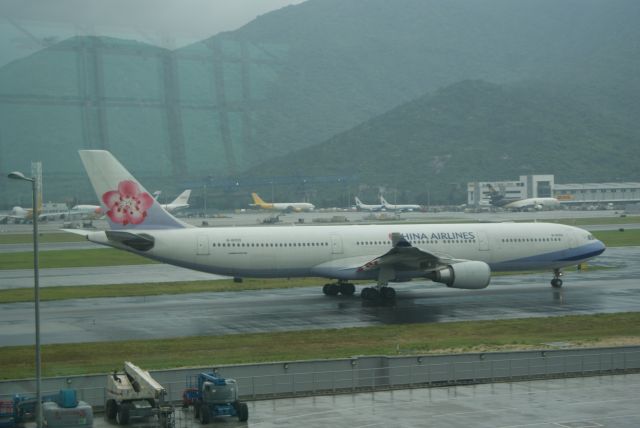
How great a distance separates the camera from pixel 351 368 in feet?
90.6

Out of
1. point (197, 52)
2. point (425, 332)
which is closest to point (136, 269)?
point (425, 332)

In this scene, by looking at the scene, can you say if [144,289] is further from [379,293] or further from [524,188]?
[524,188]

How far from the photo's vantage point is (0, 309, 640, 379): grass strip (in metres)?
31.1

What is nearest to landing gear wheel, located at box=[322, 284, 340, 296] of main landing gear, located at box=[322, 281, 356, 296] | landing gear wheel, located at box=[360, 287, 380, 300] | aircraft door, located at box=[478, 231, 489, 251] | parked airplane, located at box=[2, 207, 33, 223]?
main landing gear, located at box=[322, 281, 356, 296]

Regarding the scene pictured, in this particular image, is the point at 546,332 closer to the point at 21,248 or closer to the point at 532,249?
the point at 532,249

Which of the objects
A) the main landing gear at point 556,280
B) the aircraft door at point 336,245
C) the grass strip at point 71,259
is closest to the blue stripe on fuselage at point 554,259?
the main landing gear at point 556,280

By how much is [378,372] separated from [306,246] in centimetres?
1937

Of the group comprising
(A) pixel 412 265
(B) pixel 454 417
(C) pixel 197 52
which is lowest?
(B) pixel 454 417

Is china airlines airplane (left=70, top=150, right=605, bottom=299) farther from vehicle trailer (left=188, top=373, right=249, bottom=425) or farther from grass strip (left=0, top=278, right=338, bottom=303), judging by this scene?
vehicle trailer (left=188, top=373, right=249, bottom=425)

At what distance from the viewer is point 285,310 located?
142ft

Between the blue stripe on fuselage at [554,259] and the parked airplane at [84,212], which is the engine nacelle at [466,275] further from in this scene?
the parked airplane at [84,212]

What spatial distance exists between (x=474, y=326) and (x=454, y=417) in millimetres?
14338

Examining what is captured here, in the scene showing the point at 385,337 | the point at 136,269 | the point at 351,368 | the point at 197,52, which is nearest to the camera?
the point at 351,368

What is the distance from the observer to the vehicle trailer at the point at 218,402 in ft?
77.2
